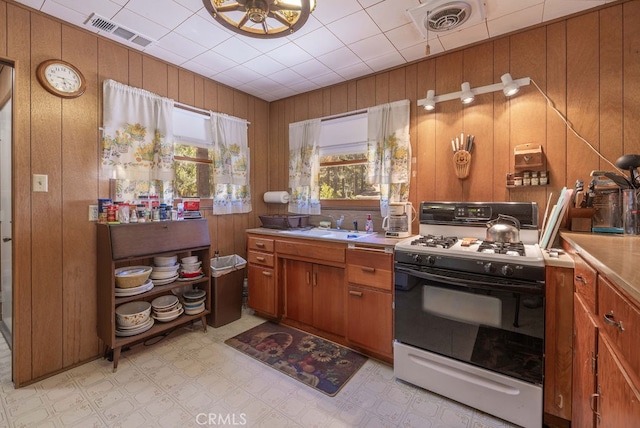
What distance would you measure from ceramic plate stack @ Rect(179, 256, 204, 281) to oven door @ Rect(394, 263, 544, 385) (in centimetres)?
181

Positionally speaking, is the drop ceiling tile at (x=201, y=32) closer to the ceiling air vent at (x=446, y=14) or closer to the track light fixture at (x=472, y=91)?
the ceiling air vent at (x=446, y=14)

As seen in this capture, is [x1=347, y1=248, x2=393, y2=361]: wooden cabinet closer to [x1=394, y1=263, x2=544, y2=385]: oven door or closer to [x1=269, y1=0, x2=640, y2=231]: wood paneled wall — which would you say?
[x1=394, y1=263, x2=544, y2=385]: oven door

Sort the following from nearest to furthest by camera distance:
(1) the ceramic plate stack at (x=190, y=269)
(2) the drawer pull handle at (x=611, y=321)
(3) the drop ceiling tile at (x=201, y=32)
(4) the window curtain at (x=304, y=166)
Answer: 1. (2) the drawer pull handle at (x=611, y=321)
2. (3) the drop ceiling tile at (x=201, y=32)
3. (1) the ceramic plate stack at (x=190, y=269)
4. (4) the window curtain at (x=304, y=166)

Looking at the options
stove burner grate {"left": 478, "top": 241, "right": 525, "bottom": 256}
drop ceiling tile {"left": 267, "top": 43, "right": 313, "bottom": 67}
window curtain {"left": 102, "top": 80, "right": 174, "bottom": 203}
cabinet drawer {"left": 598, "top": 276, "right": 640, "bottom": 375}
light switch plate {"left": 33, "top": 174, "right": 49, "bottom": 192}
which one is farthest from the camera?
drop ceiling tile {"left": 267, "top": 43, "right": 313, "bottom": 67}

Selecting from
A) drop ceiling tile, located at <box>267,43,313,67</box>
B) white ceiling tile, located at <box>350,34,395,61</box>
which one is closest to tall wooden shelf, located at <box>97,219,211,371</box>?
drop ceiling tile, located at <box>267,43,313,67</box>

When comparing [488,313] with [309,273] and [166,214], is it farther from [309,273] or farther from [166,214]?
[166,214]

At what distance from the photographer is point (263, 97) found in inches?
141

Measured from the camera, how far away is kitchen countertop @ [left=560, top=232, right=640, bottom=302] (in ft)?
2.50

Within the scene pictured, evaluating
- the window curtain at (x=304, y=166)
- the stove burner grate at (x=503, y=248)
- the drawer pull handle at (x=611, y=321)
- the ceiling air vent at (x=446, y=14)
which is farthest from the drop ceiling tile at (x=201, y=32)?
the drawer pull handle at (x=611, y=321)

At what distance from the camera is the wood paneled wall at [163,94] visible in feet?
6.20

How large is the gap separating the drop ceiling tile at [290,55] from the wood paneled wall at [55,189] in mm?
1200

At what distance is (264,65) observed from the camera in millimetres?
2742

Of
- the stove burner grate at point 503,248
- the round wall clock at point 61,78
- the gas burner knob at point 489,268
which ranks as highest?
the round wall clock at point 61,78

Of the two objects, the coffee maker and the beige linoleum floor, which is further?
the coffee maker
